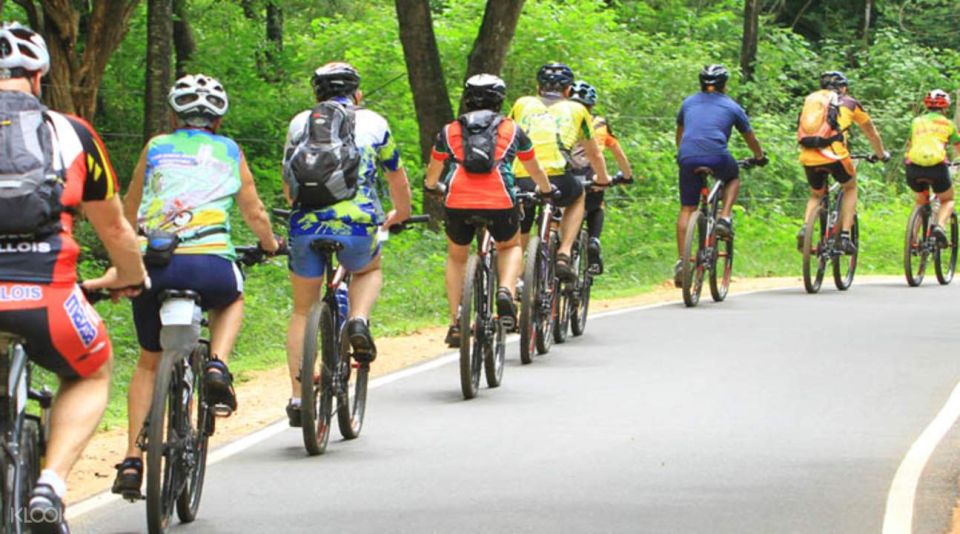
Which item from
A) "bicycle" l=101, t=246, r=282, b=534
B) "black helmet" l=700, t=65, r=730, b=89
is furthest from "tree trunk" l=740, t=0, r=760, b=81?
"bicycle" l=101, t=246, r=282, b=534

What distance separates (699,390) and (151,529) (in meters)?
5.82

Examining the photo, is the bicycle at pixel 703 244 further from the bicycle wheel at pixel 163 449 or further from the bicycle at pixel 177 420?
the bicycle wheel at pixel 163 449

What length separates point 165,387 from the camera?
24.6 ft

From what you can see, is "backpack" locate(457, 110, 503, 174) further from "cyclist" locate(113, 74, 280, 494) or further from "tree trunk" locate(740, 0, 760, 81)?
"tree trunk" locate(740, 0, 760, 81)

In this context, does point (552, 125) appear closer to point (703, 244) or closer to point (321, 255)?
point (703, 244)

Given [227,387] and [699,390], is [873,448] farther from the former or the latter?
[227,387]

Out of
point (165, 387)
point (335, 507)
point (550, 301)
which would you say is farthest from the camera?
point (550, 301)

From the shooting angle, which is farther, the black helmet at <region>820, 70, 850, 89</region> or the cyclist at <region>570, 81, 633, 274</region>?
the black helmet at <region>820, 70, 850, 89</region>

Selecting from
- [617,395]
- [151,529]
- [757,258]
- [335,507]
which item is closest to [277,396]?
[617,395]

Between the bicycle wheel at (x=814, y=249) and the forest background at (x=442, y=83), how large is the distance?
80.5 inches

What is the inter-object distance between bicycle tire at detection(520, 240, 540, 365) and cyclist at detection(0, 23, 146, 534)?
24.9ft

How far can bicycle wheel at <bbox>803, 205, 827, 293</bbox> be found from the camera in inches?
768

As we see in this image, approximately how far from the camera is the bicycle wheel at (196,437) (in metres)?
8.10

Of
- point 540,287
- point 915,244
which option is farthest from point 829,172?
point 540,287
